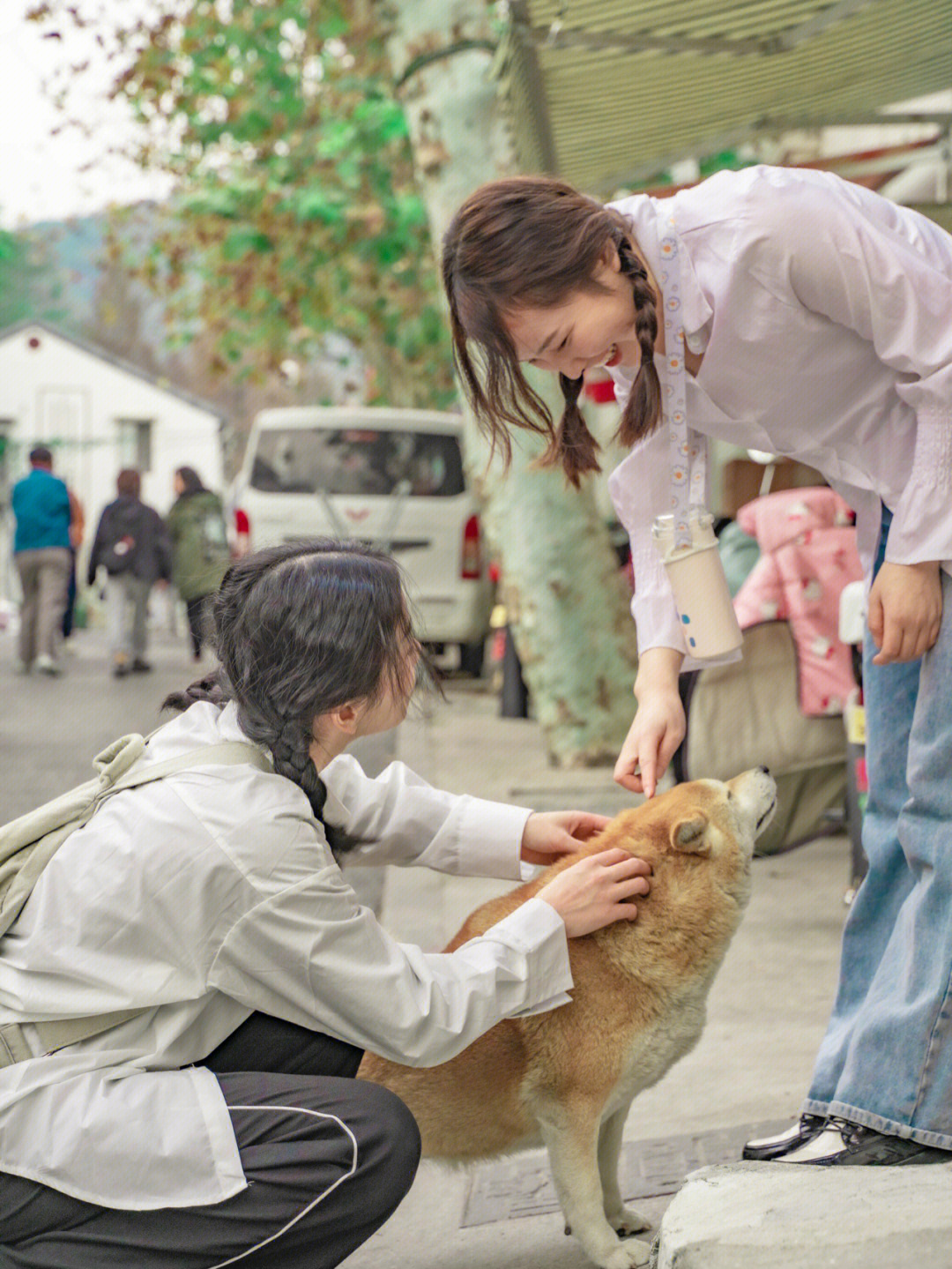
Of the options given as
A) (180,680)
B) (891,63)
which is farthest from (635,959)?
(180,680)

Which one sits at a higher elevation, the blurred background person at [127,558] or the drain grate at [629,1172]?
the blurred background person at [127,558]

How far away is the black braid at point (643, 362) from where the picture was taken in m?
2.46

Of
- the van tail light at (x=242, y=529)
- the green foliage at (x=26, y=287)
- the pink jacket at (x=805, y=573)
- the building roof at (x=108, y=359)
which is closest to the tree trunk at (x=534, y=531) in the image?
the pink jacket at (x=805, y=573)

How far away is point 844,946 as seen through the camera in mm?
2910

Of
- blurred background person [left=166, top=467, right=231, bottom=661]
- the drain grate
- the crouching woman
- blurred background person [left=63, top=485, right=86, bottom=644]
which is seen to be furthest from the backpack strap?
blurred background person [left=166, top=467, right=231, bottom=661]

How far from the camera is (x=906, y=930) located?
2656mm

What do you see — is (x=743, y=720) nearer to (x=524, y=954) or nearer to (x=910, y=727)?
→ (x=910, y=727)

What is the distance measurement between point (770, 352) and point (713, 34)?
11.6 ft

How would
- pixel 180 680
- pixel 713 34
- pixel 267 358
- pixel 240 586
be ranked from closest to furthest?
pixel 240 586
pixel 713 34
pixel 180 680
pixel 267 358

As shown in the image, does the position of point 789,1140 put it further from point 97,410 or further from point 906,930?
point 97,410

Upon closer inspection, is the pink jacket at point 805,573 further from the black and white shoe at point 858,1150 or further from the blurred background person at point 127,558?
the blurred background person at point 127,558

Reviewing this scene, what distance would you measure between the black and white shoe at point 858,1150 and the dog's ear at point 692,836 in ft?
1.85

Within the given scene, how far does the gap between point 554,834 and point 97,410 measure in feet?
189

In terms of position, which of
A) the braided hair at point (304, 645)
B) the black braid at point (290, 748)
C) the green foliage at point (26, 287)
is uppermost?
the green foliage at point (26, 287)
